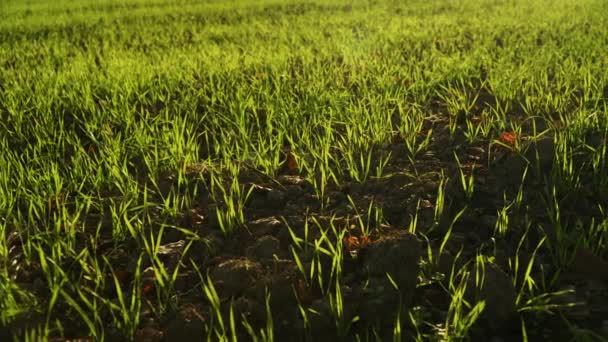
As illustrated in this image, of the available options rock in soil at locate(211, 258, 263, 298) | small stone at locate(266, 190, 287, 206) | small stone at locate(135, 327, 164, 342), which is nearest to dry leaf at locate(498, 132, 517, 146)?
small stone at locate(266, 190, 287, 206)

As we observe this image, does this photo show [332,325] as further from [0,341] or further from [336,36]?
[336,36]

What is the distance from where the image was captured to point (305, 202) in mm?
1906

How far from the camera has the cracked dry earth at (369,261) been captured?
1.31 m

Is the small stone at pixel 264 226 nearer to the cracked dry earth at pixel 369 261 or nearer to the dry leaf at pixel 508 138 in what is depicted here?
the cracked dry earth at pixel 369 261

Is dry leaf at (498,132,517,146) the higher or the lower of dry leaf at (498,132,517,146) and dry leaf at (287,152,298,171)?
the higher

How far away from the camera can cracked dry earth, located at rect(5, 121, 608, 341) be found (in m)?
1.31

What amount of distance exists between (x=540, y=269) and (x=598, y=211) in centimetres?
42

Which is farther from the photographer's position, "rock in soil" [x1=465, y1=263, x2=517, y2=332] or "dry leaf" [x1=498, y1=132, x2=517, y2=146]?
"dry leaf" [x1=498, y1=132, x2=517, y2=146]

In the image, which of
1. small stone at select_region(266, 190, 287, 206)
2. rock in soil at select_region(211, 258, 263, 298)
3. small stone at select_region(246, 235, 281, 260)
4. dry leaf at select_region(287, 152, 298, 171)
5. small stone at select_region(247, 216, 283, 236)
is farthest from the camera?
dry leaf at select_region(287, 152, 298, 171)

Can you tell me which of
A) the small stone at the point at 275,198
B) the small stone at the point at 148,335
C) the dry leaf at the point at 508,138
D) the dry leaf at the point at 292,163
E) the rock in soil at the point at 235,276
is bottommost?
the small stone at the point at 148,335

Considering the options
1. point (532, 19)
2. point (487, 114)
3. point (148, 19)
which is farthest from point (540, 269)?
point (148, 19)

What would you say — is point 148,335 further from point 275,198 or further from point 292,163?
point 292,163

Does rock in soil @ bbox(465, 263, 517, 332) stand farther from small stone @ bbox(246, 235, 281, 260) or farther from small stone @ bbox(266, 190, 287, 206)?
small stone @ bbox(266, 190, 287, 206)

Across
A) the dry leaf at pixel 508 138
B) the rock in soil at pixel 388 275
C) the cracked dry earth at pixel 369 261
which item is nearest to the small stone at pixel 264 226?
the cracked dry earth at pixel 369 261
